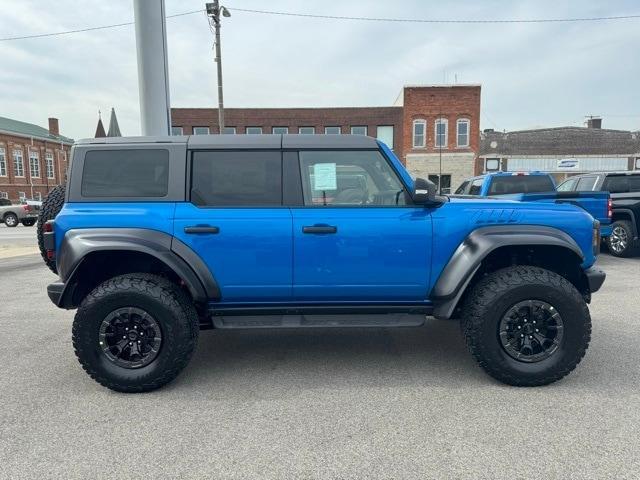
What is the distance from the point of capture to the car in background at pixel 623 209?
30.8ft

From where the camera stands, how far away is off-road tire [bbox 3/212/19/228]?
2250 centimetres

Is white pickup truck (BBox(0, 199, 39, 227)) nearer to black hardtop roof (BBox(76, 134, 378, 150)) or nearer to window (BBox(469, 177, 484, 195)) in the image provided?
window (BBox(469, 177, 484, 195))

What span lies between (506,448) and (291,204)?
223cm

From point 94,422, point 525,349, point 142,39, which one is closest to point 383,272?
point 525,349

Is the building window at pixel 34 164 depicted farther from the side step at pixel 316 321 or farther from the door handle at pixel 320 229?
the door handle at pixel 320 229

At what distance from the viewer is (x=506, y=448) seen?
2.58m

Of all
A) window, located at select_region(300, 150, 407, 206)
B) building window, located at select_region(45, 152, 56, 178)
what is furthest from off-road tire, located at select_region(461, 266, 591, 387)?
building window, located at select_region(45, 152, 56, 178)

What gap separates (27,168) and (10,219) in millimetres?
31037

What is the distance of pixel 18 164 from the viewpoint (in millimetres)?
46875

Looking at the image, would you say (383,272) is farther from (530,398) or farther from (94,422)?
(94,422)

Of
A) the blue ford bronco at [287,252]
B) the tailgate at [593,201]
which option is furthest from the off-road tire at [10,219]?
the tailgate at [593,201]

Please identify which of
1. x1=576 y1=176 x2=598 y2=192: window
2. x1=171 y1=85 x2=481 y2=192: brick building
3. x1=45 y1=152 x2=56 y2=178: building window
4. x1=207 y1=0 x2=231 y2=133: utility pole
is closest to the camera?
x1=576 y1=176 x2=598 y2=192: window

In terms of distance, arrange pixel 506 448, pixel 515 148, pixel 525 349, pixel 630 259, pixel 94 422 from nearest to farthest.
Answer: pixel 506 448 < pixel 94 422 < pixel 525 349 < pixel 630 259 < pixel 515 148

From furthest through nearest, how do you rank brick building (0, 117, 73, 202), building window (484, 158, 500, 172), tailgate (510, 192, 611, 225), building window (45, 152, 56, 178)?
1. building window (45, 152, 56, 178)
2. brick building (0, 117, 73, 202)
3. building window (484, 158, 500, 172)
4. tailgate (510, 192, 611, 225)
